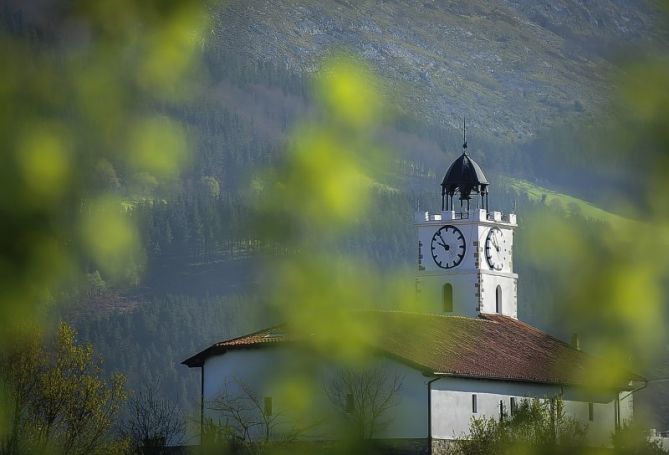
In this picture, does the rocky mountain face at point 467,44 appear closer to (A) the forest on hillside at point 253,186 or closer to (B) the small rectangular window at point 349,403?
(A) the forest on hillside at point 253,186

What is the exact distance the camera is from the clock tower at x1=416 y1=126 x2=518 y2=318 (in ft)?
232

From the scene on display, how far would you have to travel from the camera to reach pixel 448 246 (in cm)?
7262

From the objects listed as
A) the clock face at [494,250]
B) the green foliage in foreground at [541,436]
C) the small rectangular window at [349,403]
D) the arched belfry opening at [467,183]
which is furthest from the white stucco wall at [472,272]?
the small rectangular window at [349,403]

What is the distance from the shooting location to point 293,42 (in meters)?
10.2

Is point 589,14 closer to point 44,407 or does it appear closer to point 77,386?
point 44,407

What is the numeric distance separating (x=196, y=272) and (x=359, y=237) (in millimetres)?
3458

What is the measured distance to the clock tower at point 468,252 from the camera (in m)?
70.6

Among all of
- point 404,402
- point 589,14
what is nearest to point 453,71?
point 589,14

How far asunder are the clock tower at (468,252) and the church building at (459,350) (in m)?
0.05

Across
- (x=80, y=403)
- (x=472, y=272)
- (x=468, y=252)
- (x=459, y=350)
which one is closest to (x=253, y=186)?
(x=80, y=403)

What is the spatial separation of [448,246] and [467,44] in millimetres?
57435

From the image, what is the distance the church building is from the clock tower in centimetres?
5

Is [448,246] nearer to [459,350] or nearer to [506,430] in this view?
[459,350]

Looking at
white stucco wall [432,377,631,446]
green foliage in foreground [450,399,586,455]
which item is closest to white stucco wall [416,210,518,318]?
white stucco wall [432,377,631,446]
